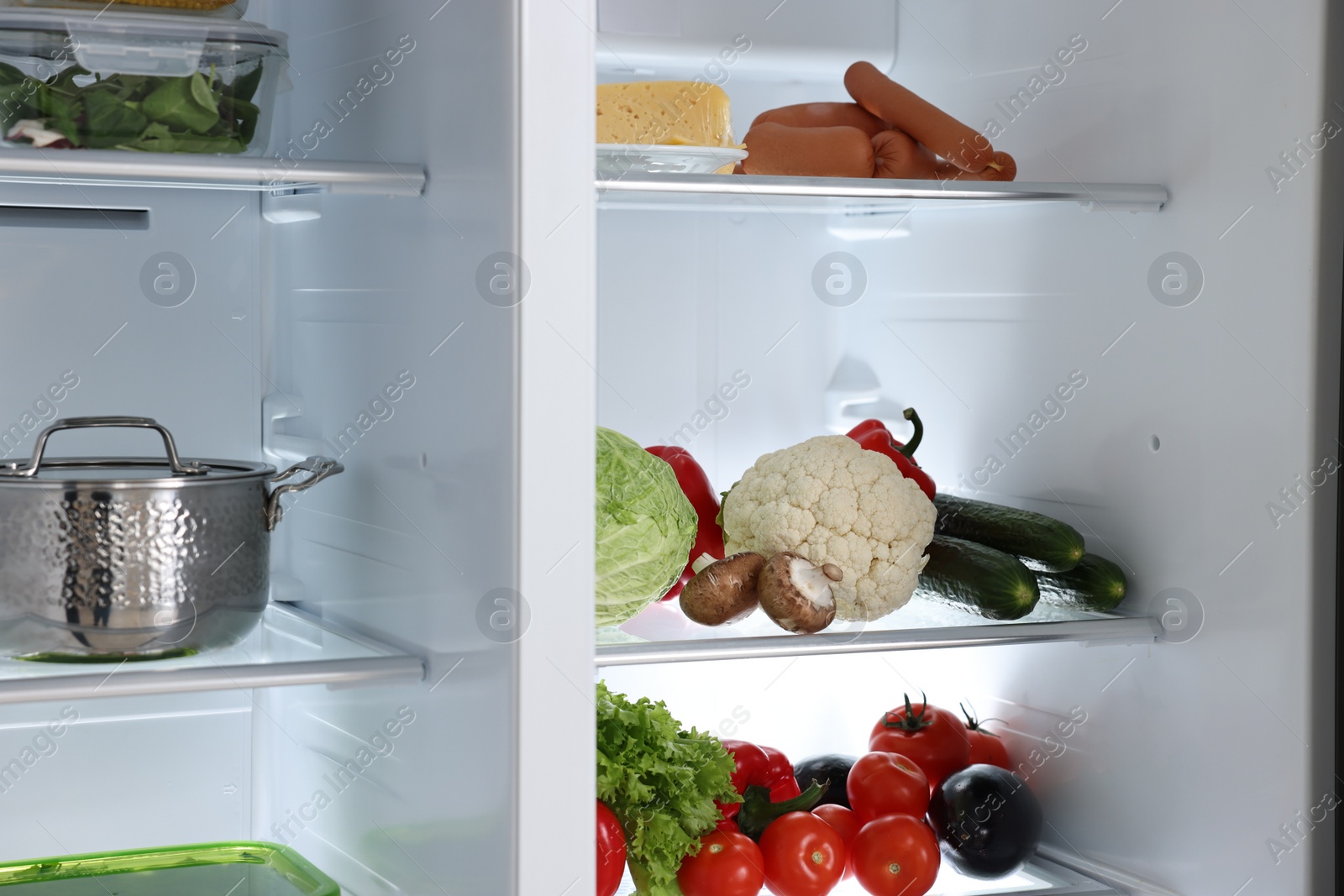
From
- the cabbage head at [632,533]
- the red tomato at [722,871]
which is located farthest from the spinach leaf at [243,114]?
the red tomato at [722,871]

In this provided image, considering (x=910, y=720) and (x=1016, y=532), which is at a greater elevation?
(x=1016, y=532)

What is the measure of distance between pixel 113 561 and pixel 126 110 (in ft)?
1.30

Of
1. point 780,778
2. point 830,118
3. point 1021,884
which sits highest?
point 830,118

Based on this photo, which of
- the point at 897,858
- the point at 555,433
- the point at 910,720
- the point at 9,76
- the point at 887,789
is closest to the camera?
the point at 555,433

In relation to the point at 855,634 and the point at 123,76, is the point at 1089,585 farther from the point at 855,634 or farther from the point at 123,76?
the point at 123,76

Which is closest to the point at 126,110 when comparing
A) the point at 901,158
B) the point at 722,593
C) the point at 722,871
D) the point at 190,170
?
the point at 190,170

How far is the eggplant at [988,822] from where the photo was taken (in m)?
1.51

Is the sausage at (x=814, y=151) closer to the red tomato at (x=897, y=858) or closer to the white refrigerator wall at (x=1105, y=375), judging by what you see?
the white refrigerator wall at (x=1105, y=375)

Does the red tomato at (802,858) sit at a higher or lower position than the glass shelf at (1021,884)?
higher

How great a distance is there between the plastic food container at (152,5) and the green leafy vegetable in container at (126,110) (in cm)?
6

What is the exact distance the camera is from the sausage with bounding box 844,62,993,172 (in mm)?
1480

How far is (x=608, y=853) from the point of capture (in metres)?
1.31

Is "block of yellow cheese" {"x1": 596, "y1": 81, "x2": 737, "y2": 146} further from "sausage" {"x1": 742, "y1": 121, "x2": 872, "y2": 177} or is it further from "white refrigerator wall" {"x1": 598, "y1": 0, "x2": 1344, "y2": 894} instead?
"white refrigerator wall" {"x1": 598, "y1": 0, "x2": 1344, "y2": 894}

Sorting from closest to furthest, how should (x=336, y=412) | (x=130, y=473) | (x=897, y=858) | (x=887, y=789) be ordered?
(x=130, y=473) → (x=336, y=412) → (x=897, y=858) → (x=887, y=789)
